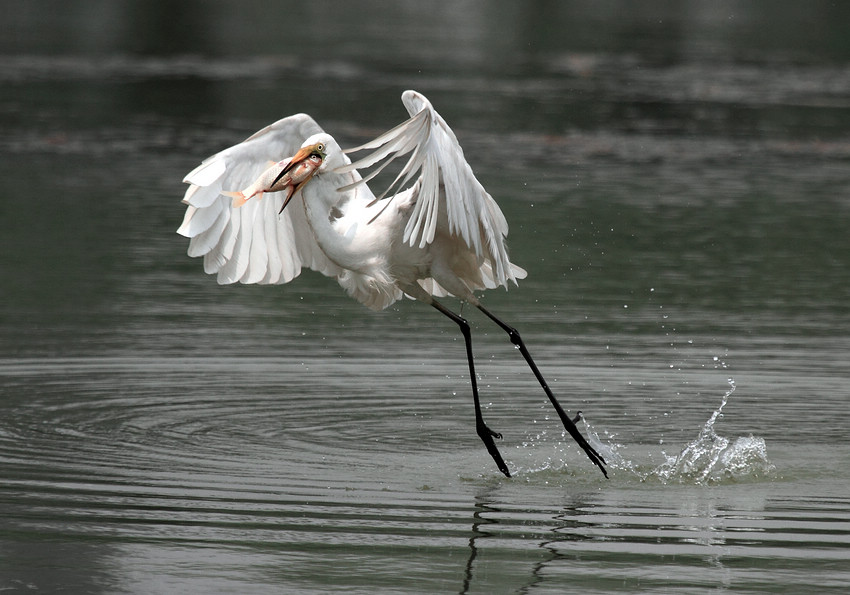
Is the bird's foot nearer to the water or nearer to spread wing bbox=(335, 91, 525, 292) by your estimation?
the water

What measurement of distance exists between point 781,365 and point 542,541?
435 cm

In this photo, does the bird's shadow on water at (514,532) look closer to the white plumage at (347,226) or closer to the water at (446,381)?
the water at (446,381)

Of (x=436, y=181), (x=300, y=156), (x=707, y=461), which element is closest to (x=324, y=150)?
(x=300, y=156)

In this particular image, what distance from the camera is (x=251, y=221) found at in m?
9.49

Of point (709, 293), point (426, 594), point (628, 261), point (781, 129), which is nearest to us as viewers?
point (426, 594)

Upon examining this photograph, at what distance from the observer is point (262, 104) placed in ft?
86.0

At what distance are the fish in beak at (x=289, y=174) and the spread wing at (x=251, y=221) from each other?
0.28 metres

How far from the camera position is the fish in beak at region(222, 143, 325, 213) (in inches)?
338

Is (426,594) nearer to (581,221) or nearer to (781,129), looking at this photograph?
(581,221)

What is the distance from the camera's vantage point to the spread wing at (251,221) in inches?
352

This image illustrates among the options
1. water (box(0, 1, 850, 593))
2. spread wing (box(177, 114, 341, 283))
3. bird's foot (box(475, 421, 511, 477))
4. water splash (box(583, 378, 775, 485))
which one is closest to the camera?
water (box(0, 1, 850, 593))

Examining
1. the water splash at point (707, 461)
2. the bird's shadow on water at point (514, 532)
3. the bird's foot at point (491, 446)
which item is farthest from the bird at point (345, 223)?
the bird's shadow on water at point (514, 532)

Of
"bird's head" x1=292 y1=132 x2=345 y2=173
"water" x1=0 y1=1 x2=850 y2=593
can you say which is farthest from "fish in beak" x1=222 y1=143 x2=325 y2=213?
"water" x1=0 y1=1 x2=850 y2=593

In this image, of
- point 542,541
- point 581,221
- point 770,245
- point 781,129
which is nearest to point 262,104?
point 781,129
